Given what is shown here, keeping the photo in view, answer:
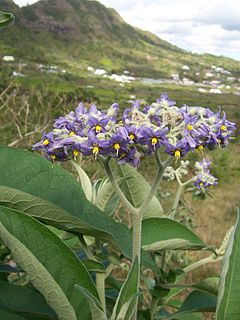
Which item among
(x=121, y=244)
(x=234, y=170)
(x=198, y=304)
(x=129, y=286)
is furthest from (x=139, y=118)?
(x=234, y=170)

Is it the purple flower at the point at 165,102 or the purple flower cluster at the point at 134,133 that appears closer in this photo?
the purple flower cluster at the point at 134,133

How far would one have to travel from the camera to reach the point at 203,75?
403 ft

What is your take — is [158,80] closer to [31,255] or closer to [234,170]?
[234,170]

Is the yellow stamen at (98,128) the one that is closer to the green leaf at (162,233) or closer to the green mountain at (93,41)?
the green leaf at (162,233)

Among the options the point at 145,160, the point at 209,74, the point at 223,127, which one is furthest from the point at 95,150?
the point at 209,74

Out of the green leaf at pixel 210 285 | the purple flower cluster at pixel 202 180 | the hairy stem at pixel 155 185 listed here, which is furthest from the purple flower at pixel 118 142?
the purple flower cluster at pixel 202 180

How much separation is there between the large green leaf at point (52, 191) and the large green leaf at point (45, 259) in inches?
4.6

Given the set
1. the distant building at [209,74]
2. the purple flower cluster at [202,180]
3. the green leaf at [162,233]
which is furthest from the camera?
the distant building at [209,74]

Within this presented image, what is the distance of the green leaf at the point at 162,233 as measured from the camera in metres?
1.36

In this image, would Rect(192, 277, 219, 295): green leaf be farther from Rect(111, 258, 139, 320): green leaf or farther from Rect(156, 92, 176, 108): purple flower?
Rect(156, 92, 176, 108): purple flower

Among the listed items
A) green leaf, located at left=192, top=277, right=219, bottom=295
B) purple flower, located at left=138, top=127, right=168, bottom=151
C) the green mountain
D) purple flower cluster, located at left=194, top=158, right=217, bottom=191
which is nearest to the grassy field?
purple flower cluster, located at left=194, top=158, right=217, bottom=191

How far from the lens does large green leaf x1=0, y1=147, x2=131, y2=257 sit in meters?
1.12

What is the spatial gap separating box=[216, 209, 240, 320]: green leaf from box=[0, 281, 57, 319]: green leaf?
43cm

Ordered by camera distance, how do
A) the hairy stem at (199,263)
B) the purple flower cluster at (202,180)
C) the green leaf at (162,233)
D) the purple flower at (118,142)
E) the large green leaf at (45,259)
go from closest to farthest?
1. the large green leaf at (45,259)
2. the purple flower at (118,142)
3. the green leaf at (162,233)
4. the hairy stem at (199,263)
5. the purple flower cluster at (202,180)
